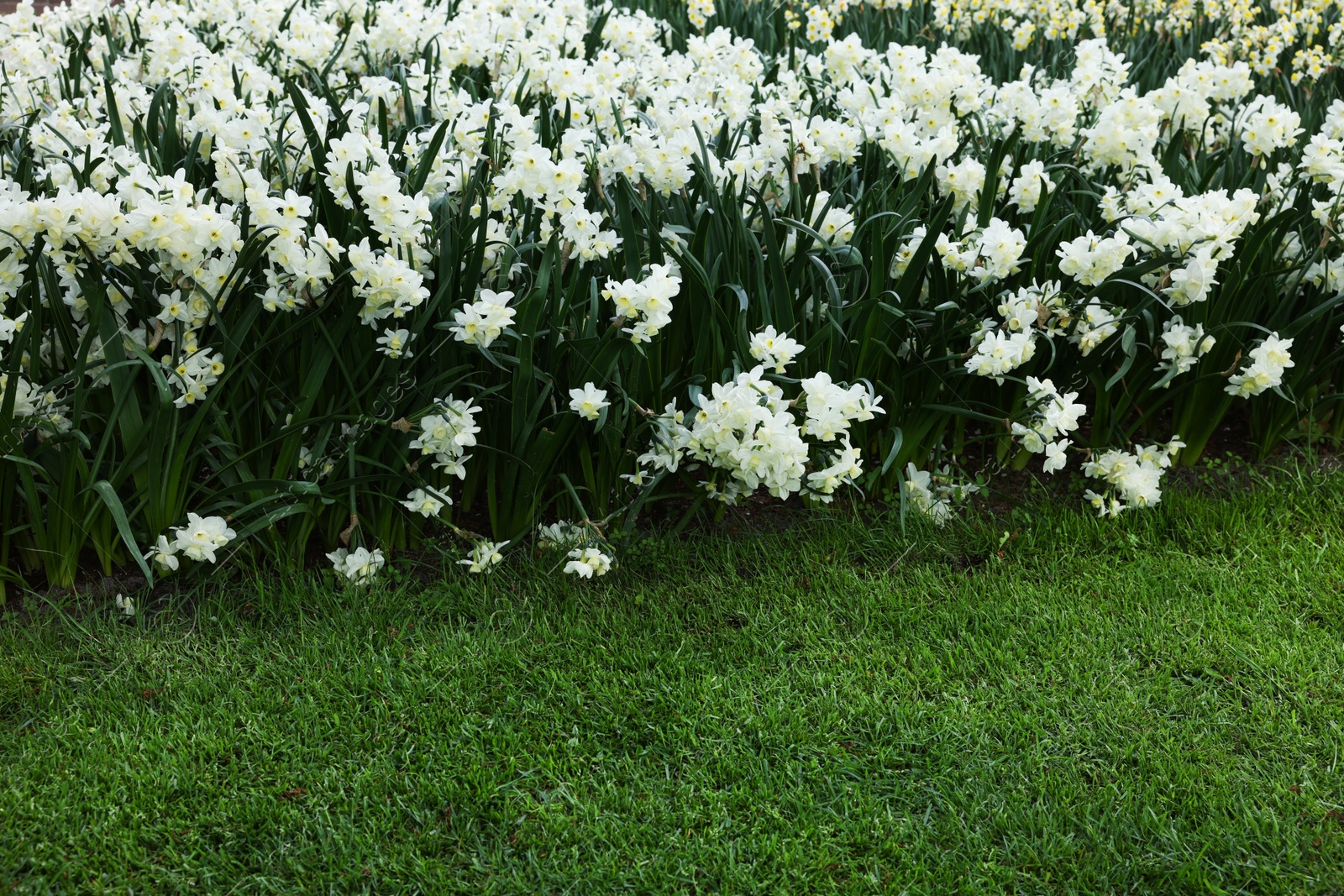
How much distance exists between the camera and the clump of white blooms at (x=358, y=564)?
2.42m

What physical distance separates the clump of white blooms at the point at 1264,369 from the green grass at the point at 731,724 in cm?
34

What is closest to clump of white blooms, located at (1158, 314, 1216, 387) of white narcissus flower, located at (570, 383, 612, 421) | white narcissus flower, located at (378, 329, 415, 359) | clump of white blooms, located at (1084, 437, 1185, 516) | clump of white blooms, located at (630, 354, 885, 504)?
clump of white blooms, located at (1084, 437, 1185, 516)

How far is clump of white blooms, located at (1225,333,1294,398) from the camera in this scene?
2629 mm

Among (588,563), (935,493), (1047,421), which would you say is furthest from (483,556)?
(1047,421)

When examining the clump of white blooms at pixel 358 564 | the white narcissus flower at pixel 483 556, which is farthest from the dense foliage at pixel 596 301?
the white narcissus flower at pixel 483 556

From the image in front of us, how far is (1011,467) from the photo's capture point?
2.96 metres

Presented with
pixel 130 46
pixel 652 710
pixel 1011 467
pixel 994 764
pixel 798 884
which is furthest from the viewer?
pixel 130 46

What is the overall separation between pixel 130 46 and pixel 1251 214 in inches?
149

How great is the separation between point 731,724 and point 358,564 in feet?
3.02

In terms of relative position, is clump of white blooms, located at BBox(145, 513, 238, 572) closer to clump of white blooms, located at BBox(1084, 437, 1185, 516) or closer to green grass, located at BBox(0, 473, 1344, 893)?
green grass, located at BBox(0, 473, 1344, 893)

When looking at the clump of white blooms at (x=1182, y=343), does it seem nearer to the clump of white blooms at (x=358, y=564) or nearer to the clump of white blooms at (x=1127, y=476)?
the clump of white blooms at (x=1127, y=476)

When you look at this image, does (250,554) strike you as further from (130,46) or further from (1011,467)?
(130,46)

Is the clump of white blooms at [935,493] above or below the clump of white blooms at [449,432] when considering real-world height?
below

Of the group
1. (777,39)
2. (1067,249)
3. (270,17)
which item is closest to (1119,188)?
(1067,249)
